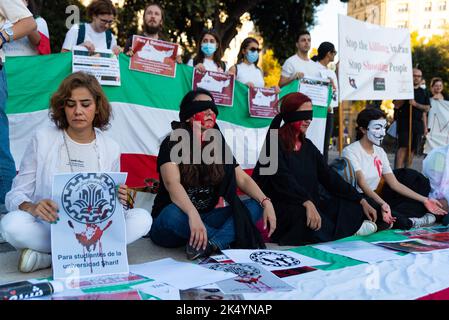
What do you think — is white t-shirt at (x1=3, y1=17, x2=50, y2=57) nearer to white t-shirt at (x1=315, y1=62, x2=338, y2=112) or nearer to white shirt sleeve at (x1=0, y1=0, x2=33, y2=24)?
white shirt sleeve at (x1=0, y1=0, x2=33, y2=24)

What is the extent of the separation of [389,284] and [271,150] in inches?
61.9

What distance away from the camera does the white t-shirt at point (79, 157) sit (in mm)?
2837

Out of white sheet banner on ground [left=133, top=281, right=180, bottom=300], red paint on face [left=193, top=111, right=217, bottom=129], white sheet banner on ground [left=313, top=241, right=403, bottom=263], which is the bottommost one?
white sheet banner on ground [left=313, top=241, right=403, bottom=263]

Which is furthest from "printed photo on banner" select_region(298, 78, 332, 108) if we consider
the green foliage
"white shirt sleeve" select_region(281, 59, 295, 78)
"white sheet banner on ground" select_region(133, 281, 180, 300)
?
the green foliage

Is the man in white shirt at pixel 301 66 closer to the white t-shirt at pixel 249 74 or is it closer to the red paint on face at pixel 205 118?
the white t-shirt at pixel 249 74

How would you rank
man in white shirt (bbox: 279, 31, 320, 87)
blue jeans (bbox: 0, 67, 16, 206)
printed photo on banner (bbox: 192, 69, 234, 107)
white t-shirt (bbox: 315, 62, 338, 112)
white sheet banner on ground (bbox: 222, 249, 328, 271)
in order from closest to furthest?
white sheet banner on ground (bbox: 222, 249, 328, 271), blue jeans (bbox: 0, 67, 16, 206), printed photo on banner (bbox: 192, 69, 234, 107), man in white shirt (bbox: 279, 31, 320, 87), white t-shirt (bbox: 315, 62, 338, 112)

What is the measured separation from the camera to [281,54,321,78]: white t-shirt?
6.24 meters

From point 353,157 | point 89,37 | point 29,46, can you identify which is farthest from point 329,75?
point 29,46

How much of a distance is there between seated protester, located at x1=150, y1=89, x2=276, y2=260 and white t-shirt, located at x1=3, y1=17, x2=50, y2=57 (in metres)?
1.88

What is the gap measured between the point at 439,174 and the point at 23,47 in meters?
4.09

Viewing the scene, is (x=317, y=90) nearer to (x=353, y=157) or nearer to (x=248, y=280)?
(x=353, y=157)

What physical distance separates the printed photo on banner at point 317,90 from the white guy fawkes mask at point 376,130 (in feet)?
5.90

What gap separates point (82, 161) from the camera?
2.88 meters
